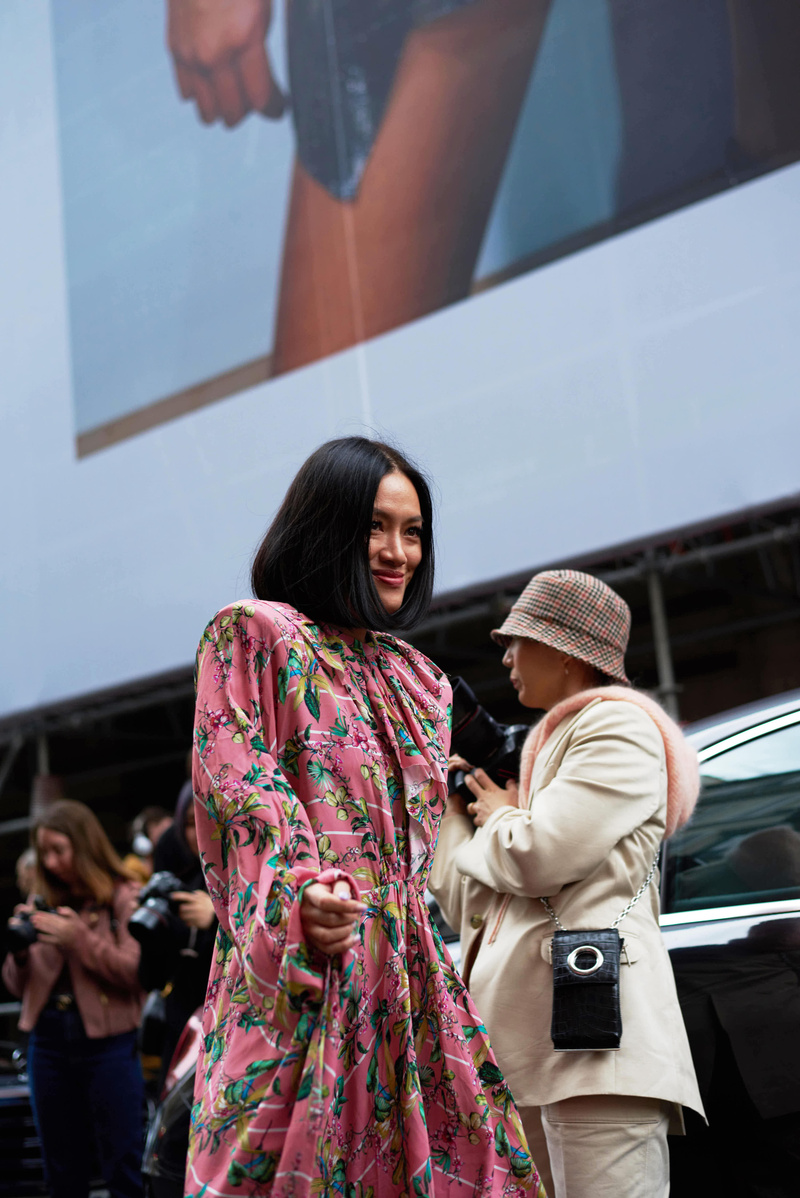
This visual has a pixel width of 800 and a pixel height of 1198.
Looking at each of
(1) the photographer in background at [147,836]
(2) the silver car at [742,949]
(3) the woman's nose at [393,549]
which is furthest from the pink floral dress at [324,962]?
(1) the photographer in background at [147,836]

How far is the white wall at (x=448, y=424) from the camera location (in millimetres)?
6051

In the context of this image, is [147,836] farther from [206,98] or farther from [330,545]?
[330,545]

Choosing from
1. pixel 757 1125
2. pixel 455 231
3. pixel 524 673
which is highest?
pixel 455 231

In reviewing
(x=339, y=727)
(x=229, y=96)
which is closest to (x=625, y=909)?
Answer: (x=339, y=727)

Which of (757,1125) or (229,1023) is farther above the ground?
(229,1023)

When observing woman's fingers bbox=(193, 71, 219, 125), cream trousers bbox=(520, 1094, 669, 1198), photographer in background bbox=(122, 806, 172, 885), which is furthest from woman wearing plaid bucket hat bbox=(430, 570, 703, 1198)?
woman's fingers bbox=(193, 71, 219, 125)

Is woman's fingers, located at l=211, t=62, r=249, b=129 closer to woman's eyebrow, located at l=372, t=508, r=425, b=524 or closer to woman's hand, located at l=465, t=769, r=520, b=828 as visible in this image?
woman's hand, located at l=465, t=769, r=520, b=828

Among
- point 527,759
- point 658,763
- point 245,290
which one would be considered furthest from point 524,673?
point 245,290

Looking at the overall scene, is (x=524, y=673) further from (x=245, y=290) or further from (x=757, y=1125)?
(x=245, y=290)

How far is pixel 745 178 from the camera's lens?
19.7 ft

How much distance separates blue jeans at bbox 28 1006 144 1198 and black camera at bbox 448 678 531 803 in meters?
2.16

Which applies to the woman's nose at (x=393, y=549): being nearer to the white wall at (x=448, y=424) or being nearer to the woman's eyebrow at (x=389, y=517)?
the woman's eyebrow at (x=389, y=517)

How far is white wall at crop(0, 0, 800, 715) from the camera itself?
238 inches

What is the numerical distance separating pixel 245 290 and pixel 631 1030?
7029mm
